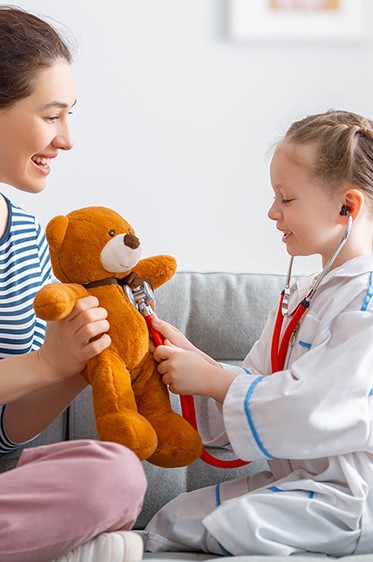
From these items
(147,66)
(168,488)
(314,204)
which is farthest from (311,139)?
(147,66)

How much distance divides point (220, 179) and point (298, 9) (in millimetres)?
500

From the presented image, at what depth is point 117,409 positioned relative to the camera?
1.42 m

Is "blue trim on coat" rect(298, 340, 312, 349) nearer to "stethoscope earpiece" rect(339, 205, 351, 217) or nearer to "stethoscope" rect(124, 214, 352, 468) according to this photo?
"stethoscope" rect(124, 214, 352, 468)

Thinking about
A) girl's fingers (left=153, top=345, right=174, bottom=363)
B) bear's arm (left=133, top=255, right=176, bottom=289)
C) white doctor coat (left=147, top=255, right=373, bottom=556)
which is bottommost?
white doctor coat (left=147, top=255, right=373, bottom=556)

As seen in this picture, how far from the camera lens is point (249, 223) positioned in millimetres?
2506

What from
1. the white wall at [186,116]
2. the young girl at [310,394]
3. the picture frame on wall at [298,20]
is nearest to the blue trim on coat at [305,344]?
the young girl at [310,394]

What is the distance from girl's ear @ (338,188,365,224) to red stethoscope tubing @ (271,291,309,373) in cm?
17

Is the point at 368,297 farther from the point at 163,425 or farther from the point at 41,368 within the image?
the point at 41,368

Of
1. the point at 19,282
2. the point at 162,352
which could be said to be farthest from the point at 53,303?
the point at 19,282

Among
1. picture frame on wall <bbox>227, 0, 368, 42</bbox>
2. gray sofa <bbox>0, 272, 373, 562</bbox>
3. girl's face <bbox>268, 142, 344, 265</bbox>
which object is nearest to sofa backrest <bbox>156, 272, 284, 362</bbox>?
gray sofa <bbox>0, 272, 373, 562</bbox>

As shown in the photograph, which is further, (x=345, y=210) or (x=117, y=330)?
(x=345, y=210)

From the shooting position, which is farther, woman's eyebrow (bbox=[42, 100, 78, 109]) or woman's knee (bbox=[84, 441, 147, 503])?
woman's eyebrow (bbox=[42, 100, 78, 109])

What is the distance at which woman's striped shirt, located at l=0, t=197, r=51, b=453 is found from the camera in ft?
5.73

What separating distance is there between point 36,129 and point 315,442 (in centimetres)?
75
